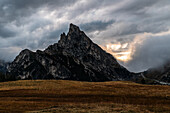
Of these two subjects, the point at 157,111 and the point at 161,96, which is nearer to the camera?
the point at 157,111

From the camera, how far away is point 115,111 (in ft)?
98.4

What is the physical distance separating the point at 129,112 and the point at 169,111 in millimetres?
7528

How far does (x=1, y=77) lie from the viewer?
150 m

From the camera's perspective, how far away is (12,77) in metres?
157

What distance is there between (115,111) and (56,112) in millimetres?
9456

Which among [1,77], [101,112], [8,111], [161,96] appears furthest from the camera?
[1,77]

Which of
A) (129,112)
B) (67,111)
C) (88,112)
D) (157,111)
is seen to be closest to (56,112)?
(67,111)

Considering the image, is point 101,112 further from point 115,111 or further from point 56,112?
point 56,112

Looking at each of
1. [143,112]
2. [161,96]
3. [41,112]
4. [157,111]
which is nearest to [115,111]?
[143,112]

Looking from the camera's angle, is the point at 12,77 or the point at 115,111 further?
the point at 12,77

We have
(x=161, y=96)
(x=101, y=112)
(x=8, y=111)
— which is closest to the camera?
(x=101, y=112)

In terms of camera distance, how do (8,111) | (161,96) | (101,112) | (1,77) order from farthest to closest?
(1,77) < (161,96) < (8,111) < (101,112)

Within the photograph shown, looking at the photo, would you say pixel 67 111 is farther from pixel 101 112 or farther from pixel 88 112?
pixel 101 112

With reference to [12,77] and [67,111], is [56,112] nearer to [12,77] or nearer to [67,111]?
[67,111]
